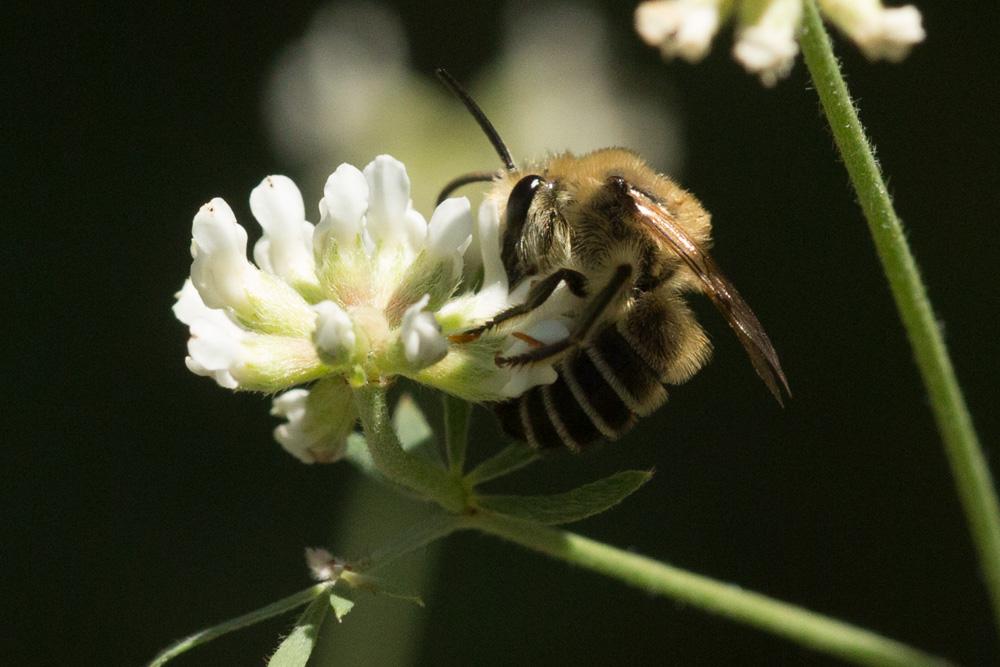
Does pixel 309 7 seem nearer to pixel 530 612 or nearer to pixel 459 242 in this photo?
pixel 530 612

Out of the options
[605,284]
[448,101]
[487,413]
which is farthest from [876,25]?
[487,413]

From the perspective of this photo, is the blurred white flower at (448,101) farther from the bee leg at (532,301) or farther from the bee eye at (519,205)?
the bee leg at (532,301)

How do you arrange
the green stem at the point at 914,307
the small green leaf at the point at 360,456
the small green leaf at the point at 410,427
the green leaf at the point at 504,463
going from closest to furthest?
the green stem at the point at 914,307 → the green leaf at the point at 504,463 → the small green leaf at the point at 360,456 → the small green leaf at the point at 410,427

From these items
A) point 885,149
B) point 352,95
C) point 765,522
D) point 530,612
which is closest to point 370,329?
point 352,95

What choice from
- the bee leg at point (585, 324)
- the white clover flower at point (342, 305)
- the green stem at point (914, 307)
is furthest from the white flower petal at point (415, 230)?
the green stem at point (914, 307)

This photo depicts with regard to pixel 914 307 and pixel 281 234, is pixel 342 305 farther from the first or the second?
pixel 914 307
